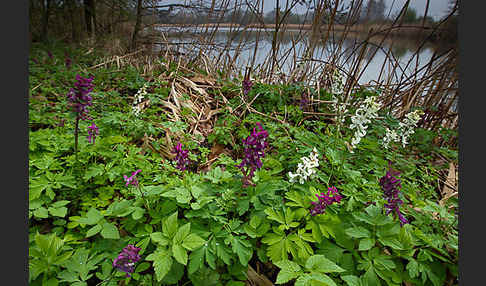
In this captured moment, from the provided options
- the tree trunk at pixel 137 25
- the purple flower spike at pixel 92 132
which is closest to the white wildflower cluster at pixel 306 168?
the purple flower spike at pixel 92 132

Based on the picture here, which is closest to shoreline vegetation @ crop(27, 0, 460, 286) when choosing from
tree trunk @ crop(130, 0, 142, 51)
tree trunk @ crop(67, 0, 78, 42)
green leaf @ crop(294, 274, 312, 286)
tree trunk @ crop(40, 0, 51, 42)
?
green leaf @ crop(294, 274, 312, 286)

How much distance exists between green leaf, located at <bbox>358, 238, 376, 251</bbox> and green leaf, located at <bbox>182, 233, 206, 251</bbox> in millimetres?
774

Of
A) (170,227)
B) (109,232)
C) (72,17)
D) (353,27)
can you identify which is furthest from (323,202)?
(72,17)

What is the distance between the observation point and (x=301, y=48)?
149 inches

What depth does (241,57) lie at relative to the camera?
4488mm

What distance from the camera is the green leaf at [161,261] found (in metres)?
0.97

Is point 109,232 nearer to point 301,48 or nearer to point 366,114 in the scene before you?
point 366,114

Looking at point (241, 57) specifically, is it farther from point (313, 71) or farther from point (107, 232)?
point (107, 232)

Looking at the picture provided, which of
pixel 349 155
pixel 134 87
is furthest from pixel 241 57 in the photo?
pixel 349 155

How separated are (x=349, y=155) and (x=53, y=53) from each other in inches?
200

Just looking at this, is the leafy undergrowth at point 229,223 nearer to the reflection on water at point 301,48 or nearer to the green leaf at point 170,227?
the green leaf at point 170,227

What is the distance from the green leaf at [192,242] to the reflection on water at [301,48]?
286 cm

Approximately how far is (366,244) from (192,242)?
0.85 m

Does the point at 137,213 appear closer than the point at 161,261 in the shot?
No
